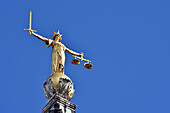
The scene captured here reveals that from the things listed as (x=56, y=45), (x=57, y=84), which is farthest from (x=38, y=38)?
(x=57, y=84)

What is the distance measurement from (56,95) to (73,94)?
173cm

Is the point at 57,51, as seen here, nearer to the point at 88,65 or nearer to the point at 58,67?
the point at 58,67

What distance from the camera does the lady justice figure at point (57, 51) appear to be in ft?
181

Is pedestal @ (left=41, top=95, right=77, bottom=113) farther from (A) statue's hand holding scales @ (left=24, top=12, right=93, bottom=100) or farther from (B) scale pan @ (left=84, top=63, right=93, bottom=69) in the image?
(B) scale pan @ (left=84, top=63, right=93, bottom=69)

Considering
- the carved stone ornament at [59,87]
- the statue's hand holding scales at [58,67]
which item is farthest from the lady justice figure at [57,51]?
the carved stone ornament at [59,87]

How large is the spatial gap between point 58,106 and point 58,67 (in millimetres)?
3819

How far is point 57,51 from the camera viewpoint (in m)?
56.0

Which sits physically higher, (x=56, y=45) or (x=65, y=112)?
(x=56, y=45)

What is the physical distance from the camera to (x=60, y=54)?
183 ft

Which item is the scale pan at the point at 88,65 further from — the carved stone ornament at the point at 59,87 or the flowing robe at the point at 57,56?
the carved stone ornament at the point at 59,87

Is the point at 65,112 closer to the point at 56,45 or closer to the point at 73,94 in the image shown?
the point at 73,94

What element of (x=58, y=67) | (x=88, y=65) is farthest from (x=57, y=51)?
(x=88, y=65)

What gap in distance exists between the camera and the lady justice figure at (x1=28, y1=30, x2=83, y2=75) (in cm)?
5509

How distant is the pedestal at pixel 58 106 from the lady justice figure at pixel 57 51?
2.90 meters
